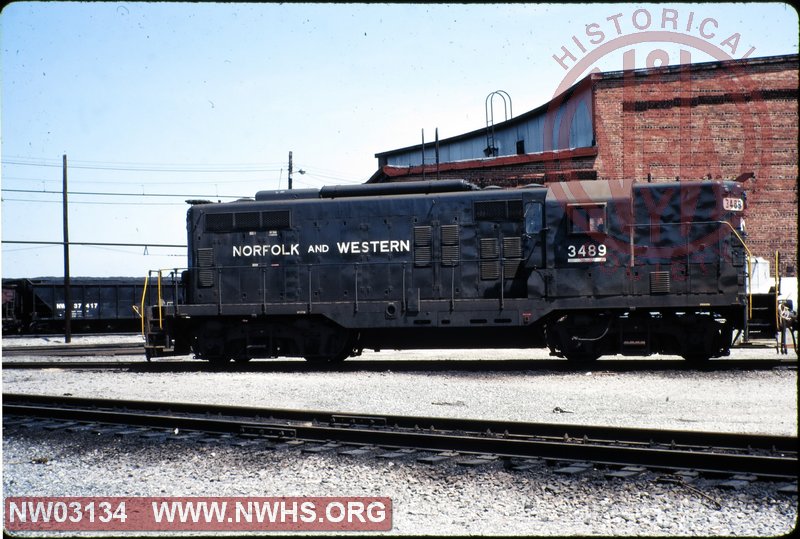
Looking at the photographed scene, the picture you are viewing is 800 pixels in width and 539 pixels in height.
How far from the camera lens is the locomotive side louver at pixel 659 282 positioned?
43.5 ft

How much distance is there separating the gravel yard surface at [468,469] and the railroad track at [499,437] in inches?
→ 14.5

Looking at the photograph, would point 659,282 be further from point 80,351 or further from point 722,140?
point 80,351

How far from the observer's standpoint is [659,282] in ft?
43.7

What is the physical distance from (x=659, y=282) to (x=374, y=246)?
18.7 feet

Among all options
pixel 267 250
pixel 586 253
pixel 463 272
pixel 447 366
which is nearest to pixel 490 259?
pixel 463 272

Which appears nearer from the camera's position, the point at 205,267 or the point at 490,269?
the point at 490,269

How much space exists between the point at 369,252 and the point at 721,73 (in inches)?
687

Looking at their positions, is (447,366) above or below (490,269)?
below

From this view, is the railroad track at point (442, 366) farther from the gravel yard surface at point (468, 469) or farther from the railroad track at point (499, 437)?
the railroad track at point (499, 437)

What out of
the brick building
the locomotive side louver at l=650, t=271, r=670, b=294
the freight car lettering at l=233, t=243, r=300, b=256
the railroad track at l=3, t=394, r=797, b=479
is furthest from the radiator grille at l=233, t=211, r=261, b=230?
the brick building

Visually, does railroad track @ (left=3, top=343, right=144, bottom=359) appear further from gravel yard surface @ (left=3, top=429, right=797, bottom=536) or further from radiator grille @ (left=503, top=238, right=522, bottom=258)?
gravel yard surface @ (left=3, top=429, right=797, bottom=536)

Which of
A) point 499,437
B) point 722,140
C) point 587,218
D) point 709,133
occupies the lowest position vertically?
point 499,437

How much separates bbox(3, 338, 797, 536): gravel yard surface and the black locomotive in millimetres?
1353

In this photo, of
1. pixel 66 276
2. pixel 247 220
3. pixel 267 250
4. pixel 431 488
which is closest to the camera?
pixel 431 488
